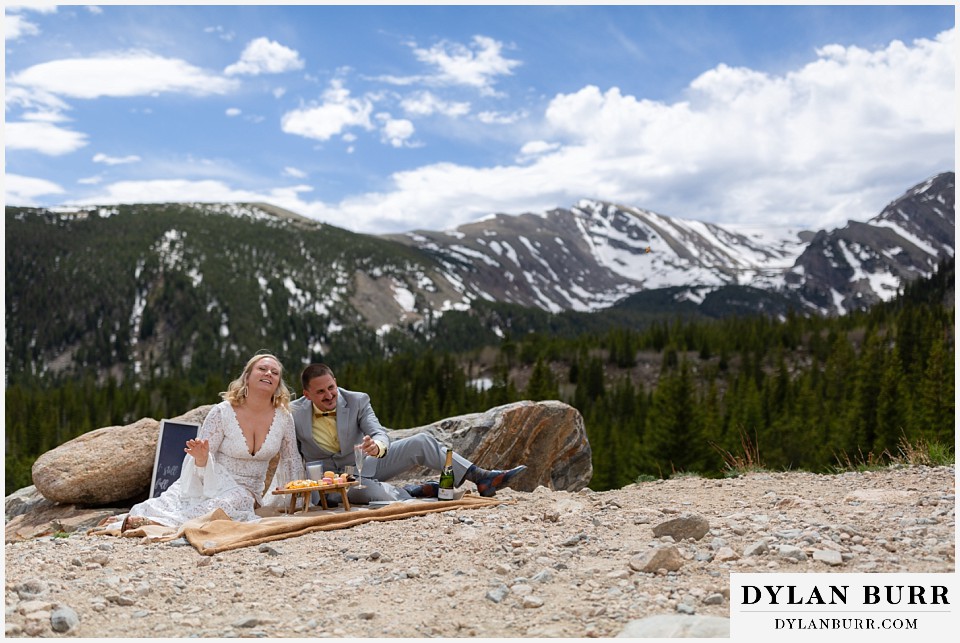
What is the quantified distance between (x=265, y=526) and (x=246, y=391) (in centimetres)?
237

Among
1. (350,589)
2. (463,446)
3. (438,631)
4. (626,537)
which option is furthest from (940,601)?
(463,446)

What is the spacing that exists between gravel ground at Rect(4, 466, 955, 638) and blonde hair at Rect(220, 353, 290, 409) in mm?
2259

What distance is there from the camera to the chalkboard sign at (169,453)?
541 inches

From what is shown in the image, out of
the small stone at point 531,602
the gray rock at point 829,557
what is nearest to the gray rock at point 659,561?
the small stone at point 531,602

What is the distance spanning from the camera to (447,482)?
10.5 meters

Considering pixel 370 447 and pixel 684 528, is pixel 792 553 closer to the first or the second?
pixel 684 528

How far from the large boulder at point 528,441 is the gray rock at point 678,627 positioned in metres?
9.81

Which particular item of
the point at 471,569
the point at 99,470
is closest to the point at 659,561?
the point at 471,569

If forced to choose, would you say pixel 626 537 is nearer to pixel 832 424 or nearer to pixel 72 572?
pixel 72 572

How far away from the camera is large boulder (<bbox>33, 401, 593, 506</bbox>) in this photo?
14.5 m

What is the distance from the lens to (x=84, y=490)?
1452 centimetres

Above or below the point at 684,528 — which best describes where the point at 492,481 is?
below

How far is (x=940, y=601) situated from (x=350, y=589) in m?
4.45

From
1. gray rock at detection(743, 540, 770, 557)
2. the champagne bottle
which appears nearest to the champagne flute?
the champagne bottle
